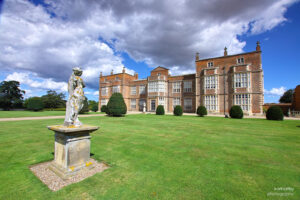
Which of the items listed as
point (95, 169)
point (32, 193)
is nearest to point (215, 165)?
point (95, 169)

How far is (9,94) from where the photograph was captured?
39.3 meters

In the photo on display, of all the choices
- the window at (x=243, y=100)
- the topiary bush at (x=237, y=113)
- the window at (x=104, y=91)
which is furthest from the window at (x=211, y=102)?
the window at (x=104, y=91)

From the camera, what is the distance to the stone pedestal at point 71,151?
328 centimetres

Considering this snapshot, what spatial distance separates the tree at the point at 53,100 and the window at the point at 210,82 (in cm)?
4512

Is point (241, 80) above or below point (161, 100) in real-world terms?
above

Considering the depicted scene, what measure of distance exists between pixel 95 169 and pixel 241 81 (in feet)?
85.8

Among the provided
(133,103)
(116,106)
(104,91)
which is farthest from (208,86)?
(104,91)

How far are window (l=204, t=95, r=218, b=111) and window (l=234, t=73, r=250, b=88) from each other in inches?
165

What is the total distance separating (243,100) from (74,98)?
26084mm

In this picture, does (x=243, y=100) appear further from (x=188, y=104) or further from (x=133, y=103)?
(x=133, y=103)

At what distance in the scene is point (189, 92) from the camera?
95.5 ft

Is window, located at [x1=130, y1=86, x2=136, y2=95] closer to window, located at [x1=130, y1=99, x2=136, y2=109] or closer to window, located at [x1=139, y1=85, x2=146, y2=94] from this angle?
window, located at [x1=130, y1=99, x2=136, y2=109]

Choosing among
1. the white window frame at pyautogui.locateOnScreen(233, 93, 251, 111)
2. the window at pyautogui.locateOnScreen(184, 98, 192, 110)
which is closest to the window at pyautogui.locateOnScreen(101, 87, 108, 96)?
the window at pyautogui.locateOnScreen(184, 98, 192, 110)

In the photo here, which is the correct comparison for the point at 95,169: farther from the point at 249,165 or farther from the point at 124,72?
the point at 124,72
